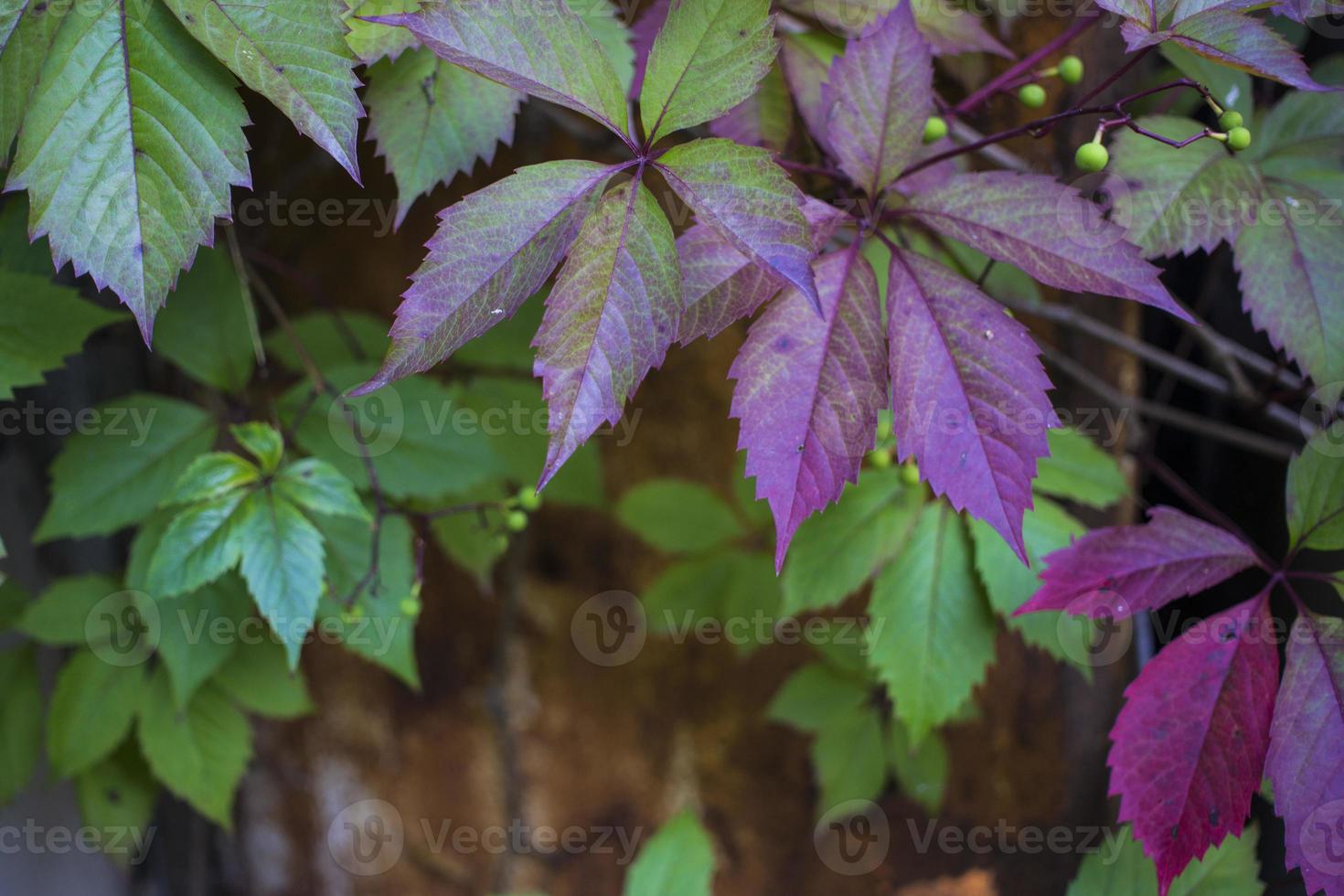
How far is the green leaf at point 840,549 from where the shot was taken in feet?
3.51

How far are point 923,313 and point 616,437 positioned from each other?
813 millimetres

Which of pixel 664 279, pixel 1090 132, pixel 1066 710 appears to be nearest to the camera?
pixel 664 279

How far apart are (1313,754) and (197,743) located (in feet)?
4.39

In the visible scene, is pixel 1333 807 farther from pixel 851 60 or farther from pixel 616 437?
pixel 616 437

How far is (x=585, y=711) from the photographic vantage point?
1.59 metres

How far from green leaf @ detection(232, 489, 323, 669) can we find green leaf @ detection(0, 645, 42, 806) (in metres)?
0.77

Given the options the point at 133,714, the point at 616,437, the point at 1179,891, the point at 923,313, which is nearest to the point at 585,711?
the point at 616,437

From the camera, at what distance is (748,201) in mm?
657

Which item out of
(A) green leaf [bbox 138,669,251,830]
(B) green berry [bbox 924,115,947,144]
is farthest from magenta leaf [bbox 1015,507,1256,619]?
(A) green leaf [bbox 138,669,251,830]

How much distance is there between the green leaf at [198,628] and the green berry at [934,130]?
0.96 meters

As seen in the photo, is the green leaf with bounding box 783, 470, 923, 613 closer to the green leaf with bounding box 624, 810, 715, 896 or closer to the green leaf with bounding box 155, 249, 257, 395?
the green leaf with bounding box 624, 810, 715, 896

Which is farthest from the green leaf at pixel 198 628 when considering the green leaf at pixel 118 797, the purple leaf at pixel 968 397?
the purple leaf at pixel 968 397

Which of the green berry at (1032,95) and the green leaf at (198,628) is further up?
the green berry at (1032,95)

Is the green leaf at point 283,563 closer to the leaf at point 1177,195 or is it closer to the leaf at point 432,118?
the leaf at point 432,118
